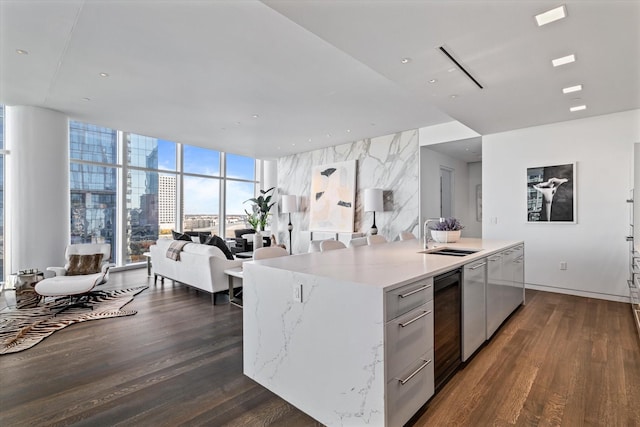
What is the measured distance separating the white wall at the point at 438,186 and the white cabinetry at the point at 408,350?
441 centimetres

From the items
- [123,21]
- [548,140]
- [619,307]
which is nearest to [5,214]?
[123,21]

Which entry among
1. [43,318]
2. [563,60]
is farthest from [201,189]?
[563,60]

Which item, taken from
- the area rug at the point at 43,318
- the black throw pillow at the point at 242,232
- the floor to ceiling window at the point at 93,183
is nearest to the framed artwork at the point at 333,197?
the black throw pillow at the point at 242,232

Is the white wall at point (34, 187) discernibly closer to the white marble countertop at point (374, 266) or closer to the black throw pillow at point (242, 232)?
the black throw pillow at point (242, 232)

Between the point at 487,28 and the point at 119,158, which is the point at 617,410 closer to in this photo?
the point at 487,28

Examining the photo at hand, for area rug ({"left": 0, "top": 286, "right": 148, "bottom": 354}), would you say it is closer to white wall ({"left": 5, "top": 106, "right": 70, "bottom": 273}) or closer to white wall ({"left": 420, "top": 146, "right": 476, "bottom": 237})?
white wall ({"left": 5, "top": 106, "right": 70, "bottom": 273})

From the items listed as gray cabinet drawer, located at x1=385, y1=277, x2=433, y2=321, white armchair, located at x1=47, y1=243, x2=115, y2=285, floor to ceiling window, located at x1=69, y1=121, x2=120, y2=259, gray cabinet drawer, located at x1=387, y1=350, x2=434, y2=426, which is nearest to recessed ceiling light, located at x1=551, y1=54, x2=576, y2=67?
gray cabinet drawer, located at x1=385, y1=277, x2=433, y2=321

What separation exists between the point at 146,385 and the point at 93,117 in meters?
4.83

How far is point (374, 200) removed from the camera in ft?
20.5

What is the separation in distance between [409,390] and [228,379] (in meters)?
1.31

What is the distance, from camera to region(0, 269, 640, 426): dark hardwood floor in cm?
180

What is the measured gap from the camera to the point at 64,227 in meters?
4.93

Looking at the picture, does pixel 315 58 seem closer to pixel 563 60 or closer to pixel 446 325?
pixel 563 60

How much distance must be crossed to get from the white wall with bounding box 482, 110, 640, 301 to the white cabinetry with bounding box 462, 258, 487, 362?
9.10 feet
